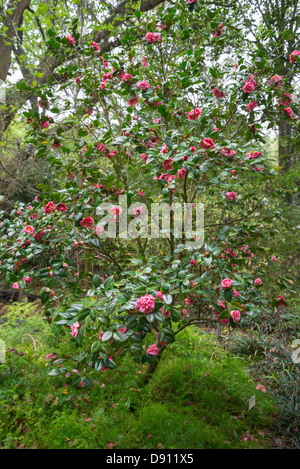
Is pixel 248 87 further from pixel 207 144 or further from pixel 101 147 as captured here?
pixel 101 147

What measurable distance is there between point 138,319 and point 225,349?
211cm

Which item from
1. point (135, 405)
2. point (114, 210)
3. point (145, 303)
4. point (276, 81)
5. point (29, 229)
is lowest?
point (135, 405)

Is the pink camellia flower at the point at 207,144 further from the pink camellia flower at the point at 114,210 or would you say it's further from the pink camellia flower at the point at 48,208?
the pink camellia flower at the point at 48,208

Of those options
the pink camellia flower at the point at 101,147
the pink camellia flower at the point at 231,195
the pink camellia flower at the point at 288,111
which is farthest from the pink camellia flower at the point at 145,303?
A: the pink camellia flower at the point at 288,111

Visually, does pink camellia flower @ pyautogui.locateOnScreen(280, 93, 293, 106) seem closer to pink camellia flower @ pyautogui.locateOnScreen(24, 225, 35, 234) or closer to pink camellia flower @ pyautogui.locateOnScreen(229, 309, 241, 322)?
pink camellia flower @ pyautogui.locateOnScreen(229, 309, 241, 322)

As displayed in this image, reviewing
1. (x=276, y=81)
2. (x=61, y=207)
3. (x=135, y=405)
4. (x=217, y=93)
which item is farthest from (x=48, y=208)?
(x=276, y=81)

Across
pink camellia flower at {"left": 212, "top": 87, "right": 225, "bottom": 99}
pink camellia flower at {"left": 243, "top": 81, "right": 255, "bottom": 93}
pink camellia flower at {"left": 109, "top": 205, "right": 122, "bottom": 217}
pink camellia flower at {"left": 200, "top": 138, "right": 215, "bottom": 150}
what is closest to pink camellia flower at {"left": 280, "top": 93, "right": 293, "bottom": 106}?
pink camellia flower at {"left": 243, "top": 81, "right": 255, "bottom": 93}

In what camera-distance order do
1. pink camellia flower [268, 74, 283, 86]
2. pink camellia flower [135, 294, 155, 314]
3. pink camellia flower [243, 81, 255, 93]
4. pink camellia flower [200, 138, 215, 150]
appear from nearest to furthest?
pink camellia flower [135, 294, 155, 314], pink camellia flower [200, 138, 215, 150], pink camellia flower [243, 81, 255, 93], pink camellia flower [268, 74, 283, 86]

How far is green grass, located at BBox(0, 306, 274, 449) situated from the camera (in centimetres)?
178

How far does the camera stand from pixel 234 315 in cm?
140

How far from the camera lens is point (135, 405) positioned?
2.03 metres
